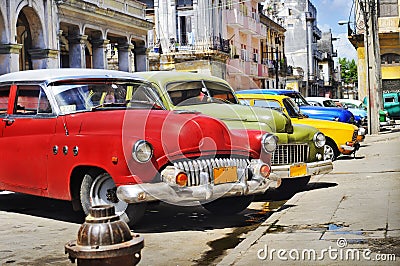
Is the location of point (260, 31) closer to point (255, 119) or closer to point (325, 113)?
point (325, 113)

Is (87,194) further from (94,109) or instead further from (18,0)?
(18,0)

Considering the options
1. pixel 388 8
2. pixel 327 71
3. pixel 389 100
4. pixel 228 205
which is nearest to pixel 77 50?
pixel 228 205

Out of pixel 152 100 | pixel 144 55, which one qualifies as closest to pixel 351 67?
pixel 144 55

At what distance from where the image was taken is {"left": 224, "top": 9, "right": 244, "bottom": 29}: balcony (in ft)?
144

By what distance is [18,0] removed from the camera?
19.8 metres

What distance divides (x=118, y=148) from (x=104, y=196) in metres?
0.76

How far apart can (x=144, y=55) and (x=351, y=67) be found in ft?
252

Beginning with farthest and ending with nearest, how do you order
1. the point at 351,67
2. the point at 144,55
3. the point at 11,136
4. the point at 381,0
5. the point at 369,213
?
the point at 351,67
the point at 381,0
the point at 144,55
the point at 11,136
the point at 369,213

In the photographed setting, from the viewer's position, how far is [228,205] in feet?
28.3

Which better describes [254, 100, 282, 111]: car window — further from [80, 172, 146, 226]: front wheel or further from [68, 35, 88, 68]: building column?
[68, 35, 88, 68]: building column

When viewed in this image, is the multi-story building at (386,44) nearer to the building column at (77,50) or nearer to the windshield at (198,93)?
the building column at (77,50)

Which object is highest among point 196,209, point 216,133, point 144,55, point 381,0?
point 381,0

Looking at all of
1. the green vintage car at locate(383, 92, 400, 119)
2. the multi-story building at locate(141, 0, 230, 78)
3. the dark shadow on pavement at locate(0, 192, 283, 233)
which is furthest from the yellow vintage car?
the green vintage car at locate(383, 92, 400, 119)

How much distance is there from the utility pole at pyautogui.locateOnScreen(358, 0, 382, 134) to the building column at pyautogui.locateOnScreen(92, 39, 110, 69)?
9.59m
